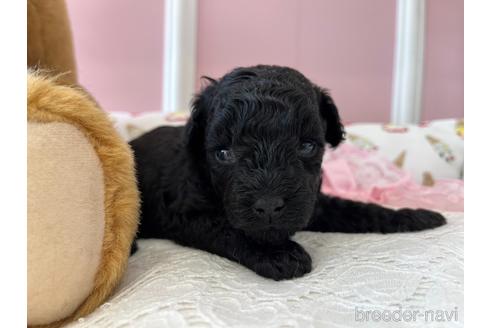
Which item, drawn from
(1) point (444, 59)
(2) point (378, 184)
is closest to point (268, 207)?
(2) point (378, 184)

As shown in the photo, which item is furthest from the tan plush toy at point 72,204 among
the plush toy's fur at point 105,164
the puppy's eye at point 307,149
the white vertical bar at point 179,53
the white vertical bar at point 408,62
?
the white vertical bar at point 408,62

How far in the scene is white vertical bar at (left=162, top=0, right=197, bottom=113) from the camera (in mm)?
3578

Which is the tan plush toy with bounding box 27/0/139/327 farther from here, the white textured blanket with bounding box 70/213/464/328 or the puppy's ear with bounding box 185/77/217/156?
the puppy's ear with bounding box 185/77/217/156

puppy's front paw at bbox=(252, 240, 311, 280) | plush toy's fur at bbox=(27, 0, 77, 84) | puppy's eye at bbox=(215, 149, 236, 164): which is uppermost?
plush toy's fur at bbox=(27, 0, 77, 84)

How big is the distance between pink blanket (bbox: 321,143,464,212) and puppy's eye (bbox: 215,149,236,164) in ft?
4.56

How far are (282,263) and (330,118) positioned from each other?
764 millimetres

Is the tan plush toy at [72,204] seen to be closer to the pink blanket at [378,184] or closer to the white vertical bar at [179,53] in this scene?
the pink blanket at [378,184]

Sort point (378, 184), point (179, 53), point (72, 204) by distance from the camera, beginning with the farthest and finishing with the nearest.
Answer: point (179, 53) < point (378, 184) < point (72, 204)

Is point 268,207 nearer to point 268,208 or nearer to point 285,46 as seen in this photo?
point 268,208

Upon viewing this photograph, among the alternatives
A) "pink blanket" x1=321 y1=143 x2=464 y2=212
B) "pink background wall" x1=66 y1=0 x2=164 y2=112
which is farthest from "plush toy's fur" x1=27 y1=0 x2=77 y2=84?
"pink blanket" x1=321 y1=143 x2=464 y2=212

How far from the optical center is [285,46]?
12.5ft

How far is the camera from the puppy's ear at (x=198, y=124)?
1.62 metres

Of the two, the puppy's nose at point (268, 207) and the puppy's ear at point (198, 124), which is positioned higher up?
the puppy's ear at point (198, 124)

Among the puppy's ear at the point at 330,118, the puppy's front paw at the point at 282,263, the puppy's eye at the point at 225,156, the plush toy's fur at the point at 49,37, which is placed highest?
the plush toy's fur at the point at 49,37
